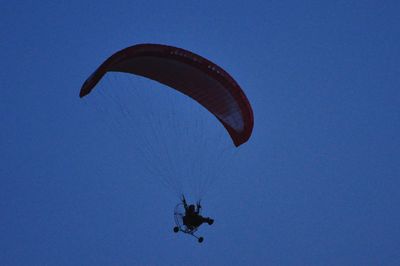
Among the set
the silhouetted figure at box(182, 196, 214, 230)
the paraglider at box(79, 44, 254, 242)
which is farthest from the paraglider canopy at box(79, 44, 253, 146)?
the silhouetted figure at box(182, 196, 214, 230)

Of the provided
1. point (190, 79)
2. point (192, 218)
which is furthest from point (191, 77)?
point (192, 218)

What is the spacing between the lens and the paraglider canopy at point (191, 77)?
27406 mm

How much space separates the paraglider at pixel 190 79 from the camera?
1079 inches

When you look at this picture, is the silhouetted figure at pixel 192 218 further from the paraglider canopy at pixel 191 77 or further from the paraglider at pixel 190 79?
the paraglider canopy at pixel 191 77

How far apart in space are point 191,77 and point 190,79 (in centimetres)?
17

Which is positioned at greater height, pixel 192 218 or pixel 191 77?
pixel 191 77

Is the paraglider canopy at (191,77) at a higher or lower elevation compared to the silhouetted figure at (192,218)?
higher

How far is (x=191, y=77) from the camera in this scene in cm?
2938

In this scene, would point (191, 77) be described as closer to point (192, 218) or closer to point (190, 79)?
point (190, 79)

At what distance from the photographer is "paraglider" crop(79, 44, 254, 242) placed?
27406 millimetres

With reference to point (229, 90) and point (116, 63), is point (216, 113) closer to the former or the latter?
point (229, 90)

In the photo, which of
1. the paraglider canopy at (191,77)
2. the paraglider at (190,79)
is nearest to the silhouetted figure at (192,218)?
the paraglider at (190,79)

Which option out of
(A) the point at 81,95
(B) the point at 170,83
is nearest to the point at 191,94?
(B) the point at 170,83

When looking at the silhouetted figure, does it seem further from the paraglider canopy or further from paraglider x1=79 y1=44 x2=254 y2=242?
the paraglider canopy
